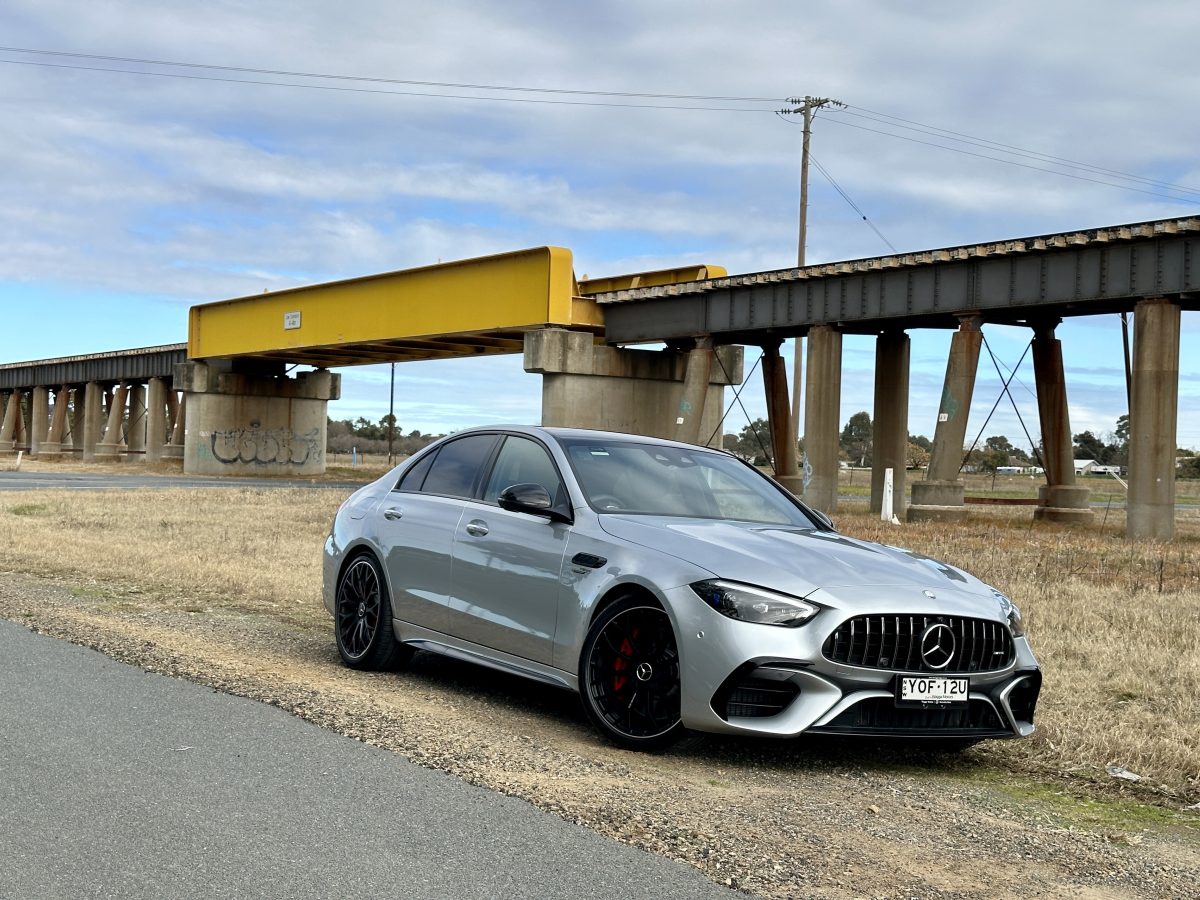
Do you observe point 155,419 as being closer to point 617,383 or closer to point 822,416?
point 617,383

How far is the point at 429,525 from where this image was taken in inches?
320

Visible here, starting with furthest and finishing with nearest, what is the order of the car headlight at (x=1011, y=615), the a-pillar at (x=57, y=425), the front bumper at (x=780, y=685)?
1. the a-pillar at (x=57, y=425)
2. the car headlight at (x=1011, y=615)
3. the front bumper at (x=780, y=685)

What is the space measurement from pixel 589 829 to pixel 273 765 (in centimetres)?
161

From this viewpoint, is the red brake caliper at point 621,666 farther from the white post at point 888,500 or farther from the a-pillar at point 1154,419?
the white post at point 888,500

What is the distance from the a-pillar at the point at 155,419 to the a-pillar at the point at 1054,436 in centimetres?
4703

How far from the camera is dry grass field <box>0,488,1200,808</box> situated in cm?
687

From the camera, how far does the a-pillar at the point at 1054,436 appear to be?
3322 cm

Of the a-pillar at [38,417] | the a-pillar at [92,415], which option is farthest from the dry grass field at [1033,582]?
the a-pillar at [38,417]

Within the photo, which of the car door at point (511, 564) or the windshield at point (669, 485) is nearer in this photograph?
the car door at point (511, 564)

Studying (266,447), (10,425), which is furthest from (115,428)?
(266,447)

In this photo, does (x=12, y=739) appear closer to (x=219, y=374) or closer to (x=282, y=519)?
(x=282, y=519)

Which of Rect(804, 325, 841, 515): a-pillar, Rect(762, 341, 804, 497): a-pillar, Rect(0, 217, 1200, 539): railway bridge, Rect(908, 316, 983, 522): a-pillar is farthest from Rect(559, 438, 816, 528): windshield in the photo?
Rect(762, 341, 804, 497): a-pillar

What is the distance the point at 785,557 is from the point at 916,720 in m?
0.92

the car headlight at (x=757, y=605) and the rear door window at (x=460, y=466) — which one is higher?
the rear door window at (x=460, y=466)
